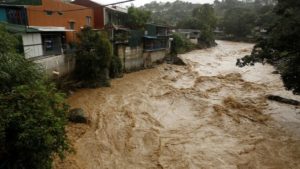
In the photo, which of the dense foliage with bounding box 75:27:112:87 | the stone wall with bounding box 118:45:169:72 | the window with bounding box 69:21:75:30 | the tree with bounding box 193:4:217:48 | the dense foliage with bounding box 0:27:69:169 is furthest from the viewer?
the tree with bounding box 193:4:217:48

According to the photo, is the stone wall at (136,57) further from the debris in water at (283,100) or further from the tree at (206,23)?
the tree at (206,23)

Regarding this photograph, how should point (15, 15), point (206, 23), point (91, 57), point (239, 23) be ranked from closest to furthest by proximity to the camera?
point (15, 15) → point (91, 57) → point (206, 23) → point (239, 23)

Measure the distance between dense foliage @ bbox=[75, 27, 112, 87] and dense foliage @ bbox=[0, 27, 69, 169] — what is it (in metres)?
12.7

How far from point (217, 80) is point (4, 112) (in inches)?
912

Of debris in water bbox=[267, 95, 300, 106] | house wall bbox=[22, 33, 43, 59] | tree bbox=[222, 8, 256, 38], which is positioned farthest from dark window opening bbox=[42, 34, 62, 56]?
tree bbox=[222, 8, 256, 38]

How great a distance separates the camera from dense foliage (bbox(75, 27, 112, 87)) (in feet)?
68.7

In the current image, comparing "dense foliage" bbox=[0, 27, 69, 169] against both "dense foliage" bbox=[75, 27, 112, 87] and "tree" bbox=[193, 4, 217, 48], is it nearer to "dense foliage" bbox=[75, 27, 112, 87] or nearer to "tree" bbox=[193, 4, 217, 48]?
"dense foliage" bbox=[75, 27, 112, 87]

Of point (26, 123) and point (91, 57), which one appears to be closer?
point (26, 123)

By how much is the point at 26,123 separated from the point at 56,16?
17.5m

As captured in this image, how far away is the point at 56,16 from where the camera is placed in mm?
22109

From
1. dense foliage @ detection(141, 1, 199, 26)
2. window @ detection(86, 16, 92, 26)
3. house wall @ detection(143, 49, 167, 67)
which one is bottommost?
house wall @ detection(143, 49, 167, 67)

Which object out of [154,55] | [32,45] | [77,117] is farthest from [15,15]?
[154,55]

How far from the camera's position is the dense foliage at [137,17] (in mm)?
36156

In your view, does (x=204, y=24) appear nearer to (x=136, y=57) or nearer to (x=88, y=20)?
(x=136, y=57)
